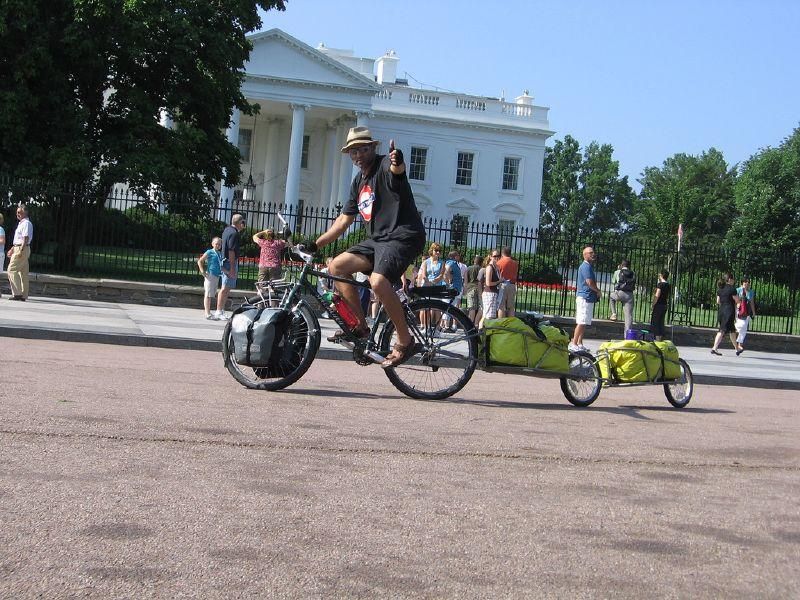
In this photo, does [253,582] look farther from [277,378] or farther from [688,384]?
[688,384]

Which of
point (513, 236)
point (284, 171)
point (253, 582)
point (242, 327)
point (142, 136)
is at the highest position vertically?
point (284, 171)

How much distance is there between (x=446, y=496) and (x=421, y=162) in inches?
2643

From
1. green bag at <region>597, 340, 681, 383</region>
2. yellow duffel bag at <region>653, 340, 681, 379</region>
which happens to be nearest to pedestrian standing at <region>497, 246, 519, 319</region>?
yellow duffel bag at <region>653, 340, 681, 379</region>

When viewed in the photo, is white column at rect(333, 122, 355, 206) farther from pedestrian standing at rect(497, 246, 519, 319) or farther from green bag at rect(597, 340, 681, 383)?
green bag at rect(597, 340, 681, 383)

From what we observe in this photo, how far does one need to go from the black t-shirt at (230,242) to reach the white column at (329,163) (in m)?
→ 49.2

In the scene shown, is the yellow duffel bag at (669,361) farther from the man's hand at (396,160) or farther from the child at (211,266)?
the child at (211,266)

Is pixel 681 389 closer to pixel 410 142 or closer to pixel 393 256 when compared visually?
pixel 393 256

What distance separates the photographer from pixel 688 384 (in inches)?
383

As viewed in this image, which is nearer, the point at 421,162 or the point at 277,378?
the point at 277,378

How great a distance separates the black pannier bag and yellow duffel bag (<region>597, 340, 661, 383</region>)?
2.93 m

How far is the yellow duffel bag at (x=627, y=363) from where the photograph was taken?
9.14 metres

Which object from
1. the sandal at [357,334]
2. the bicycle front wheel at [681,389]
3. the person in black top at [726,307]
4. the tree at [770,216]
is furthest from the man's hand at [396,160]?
the tree at [770,216]

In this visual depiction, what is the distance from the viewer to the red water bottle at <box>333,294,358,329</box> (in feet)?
25.8

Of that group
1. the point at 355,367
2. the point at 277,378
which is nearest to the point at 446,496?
the point at 277,378
